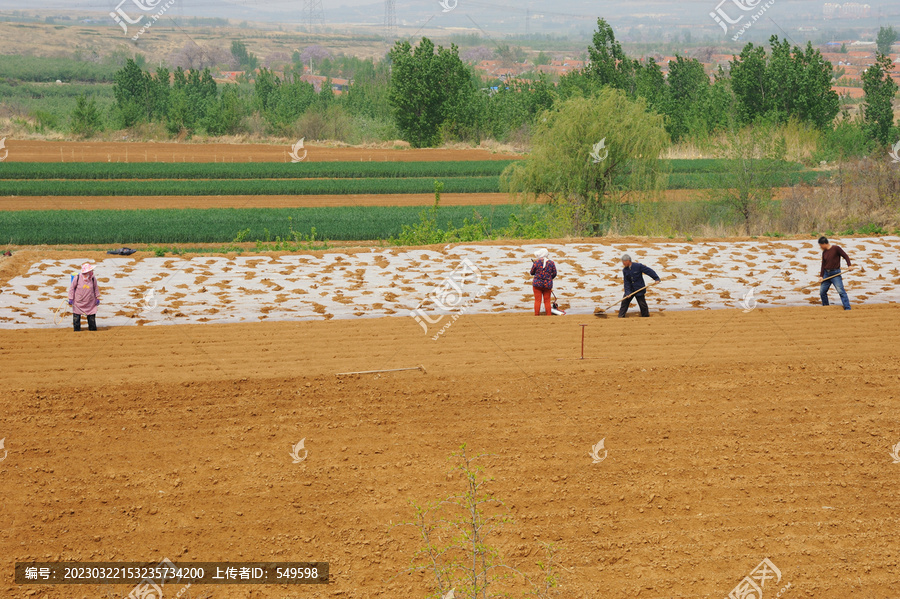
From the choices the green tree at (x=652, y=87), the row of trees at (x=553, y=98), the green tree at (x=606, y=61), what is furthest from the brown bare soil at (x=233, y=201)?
the green tree at (x=606, y=61)

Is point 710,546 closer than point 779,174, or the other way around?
point 710,546

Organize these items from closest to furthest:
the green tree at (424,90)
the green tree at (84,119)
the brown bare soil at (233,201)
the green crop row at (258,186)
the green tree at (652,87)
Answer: the brown bare soil at (233,201), the green crop row at (258,186), the green tree at (652,87), the green tree at (84,119), the green tree at (424,90)

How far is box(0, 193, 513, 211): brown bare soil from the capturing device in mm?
34531

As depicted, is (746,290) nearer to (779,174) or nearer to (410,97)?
(779,174)

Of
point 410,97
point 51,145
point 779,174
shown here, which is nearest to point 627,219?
point 779,174

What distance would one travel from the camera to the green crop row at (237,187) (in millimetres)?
36781

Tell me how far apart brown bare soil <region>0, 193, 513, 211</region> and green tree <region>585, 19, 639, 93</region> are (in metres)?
21.0

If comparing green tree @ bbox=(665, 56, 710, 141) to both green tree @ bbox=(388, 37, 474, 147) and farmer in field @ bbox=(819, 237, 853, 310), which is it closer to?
green tree @ bbox=(388, 37, 474, 147)

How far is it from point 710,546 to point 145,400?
861 centimetres

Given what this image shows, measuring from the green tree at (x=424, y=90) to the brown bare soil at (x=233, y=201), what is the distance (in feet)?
65.0

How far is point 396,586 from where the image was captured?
9172 mm
